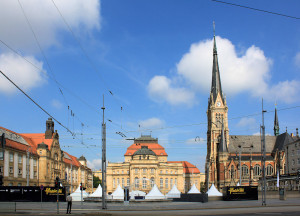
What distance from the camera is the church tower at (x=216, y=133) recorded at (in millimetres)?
117250

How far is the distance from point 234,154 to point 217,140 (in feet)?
23.2

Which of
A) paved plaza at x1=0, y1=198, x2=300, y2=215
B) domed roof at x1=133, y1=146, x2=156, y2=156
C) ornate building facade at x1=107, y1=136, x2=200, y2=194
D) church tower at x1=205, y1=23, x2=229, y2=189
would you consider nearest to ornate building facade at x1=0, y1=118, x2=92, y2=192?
paved plaza at x1=0, y1=198, x2=300, y2=215

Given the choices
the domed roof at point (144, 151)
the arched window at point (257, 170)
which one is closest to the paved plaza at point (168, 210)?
the arched window at point (257, 170)

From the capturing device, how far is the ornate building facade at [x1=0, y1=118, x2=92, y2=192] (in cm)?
6875

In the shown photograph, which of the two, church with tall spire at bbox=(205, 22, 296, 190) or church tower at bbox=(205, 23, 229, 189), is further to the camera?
church tower at bbox=(205, 23, 229, 189)

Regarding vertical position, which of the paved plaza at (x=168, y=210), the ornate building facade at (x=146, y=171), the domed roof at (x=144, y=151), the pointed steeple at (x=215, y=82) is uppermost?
the pointed steeple at (x=215, y=82)

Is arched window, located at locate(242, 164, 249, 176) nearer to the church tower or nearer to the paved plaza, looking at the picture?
the church tower

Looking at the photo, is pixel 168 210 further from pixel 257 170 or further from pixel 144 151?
pixel 144 151

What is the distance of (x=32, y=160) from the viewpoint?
8194cm

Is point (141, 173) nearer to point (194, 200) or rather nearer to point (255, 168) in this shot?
point (255, 168)

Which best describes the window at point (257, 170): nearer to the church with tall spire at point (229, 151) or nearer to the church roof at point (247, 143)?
the church with tall spire at point (229, 151)

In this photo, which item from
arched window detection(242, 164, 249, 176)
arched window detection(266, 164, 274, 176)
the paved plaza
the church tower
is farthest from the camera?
arched window detection(266, 164, 274, 176)

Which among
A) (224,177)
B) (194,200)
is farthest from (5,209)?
(224,177)

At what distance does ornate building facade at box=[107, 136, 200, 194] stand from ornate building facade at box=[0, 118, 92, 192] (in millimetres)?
26440
